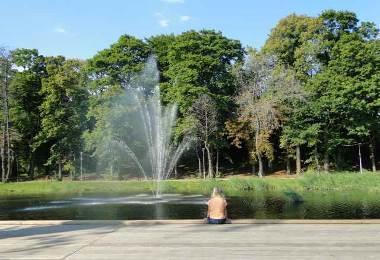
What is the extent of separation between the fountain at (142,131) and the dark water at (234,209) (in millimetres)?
18930

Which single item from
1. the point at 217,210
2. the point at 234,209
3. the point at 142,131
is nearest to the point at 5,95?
the point at 142,131

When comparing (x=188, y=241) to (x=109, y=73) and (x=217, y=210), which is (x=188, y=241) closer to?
(x=217, y=210)

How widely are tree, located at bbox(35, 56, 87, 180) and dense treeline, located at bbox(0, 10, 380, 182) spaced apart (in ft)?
0.41

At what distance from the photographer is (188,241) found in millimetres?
10875

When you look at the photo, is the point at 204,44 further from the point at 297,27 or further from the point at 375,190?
the point at 375,190

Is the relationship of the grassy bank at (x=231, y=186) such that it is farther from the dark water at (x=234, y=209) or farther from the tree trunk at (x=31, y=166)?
the tree trunk at (x=31, y=166)

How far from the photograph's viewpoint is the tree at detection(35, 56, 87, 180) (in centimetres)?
5972

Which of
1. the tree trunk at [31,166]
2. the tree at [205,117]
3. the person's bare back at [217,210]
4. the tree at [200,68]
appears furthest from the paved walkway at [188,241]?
the tree trunk at [31,166]

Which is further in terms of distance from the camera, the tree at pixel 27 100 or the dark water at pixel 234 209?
the tree at pixel 27 100

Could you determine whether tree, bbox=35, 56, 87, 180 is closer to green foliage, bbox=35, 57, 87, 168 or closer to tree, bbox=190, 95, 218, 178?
green foliage, bbox=35, 57, 87, 168

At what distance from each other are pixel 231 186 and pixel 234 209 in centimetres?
1591

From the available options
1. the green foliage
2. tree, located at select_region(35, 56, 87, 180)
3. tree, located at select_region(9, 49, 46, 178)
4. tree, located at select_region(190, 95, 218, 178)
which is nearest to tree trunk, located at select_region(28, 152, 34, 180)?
tree, located at select_region(9, 49, 46, 178)

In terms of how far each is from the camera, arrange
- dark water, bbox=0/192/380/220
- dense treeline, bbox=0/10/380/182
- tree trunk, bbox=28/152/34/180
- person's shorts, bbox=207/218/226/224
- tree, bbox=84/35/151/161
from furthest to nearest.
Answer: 1. tree trunk, bbox=28/152/34/180
2. tree, bbox=84/35/151/161
3. dense treeline, bbox=0/10/380/182
4. dark water, bbox=0/192/380/220
5. person's shorts, bbox=207/218/226/224

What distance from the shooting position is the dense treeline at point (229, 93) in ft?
170
